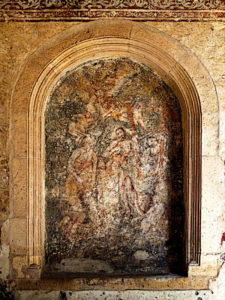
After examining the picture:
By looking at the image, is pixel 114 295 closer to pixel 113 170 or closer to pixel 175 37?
pixel 113 170

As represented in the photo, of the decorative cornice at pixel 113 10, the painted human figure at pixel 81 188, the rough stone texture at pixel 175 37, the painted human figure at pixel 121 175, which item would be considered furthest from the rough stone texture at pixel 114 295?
the decorative cornice at pixel 113 10

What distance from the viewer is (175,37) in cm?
356

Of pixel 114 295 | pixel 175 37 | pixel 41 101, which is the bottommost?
pixel 114 295

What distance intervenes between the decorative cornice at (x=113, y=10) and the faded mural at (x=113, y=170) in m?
0.57

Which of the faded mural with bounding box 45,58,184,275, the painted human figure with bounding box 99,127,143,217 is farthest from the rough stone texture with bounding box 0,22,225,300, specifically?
the painted human figure with bounding box 99,127,143,217

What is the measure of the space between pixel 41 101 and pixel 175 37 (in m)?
1.77

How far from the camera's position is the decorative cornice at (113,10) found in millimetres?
3549

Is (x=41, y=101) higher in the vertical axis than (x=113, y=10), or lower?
lower

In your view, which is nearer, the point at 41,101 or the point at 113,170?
the point at 41,101

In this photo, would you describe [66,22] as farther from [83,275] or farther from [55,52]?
[83,275]

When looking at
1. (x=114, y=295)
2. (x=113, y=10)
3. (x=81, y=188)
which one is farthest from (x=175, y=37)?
(x=114, y=295)

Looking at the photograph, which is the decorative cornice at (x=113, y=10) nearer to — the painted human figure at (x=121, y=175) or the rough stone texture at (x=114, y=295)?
the painted human figure at (x=121, y=175)

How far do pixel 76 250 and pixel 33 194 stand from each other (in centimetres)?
91

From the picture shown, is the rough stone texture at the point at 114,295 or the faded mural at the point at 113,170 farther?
Answer: the faded mural at the point at 113,170
